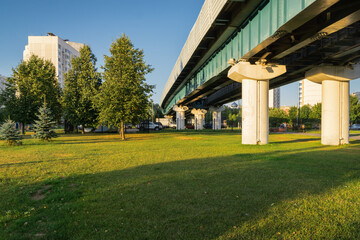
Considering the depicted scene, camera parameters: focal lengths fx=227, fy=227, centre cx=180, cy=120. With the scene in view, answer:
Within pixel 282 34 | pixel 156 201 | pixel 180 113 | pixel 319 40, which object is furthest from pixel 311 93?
pixel 156 201

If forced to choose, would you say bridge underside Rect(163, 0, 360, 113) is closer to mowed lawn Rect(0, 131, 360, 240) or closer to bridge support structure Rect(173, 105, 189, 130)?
mowed lawn Rect(0, 131, 360, 240)

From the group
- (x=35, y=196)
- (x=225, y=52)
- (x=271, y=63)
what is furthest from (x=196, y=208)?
(x=225, y=52)

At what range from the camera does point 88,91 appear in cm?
3033

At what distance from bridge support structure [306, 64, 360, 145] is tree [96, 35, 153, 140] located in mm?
14747

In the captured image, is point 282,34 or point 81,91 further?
point 81,91

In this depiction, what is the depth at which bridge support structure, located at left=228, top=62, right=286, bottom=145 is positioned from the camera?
1550 cm

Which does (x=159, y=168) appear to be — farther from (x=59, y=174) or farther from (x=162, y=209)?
(x=162, y=209)

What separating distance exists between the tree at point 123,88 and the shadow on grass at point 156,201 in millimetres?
14063

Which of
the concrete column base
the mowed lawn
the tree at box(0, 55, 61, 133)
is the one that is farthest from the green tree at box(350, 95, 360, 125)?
the tree at box(0, 55, 61, 133)

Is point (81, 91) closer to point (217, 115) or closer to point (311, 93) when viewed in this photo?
point (217, 115)

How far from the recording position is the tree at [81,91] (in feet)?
100

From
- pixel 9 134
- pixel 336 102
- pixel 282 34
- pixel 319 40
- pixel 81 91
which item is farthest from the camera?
pixel 81 91

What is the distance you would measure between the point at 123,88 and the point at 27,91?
66.1 feet

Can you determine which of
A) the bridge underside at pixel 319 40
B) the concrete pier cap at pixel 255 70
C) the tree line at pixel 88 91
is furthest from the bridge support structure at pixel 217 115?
the concrete pier cap at pixel 255 70
